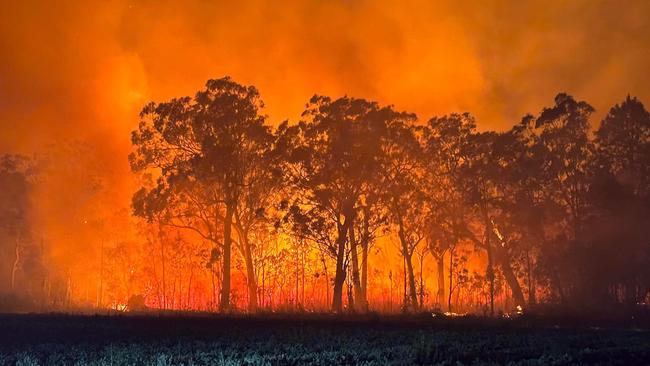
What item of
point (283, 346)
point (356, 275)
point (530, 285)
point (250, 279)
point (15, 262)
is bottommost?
point (283, 346)

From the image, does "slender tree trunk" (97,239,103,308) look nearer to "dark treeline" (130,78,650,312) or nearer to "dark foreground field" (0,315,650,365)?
"dark treeline" (130,78,650,312)

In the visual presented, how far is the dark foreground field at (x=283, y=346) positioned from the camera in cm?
1923

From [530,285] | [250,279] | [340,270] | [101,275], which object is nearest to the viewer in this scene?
[340,270]

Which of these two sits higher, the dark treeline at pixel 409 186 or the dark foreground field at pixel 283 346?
the dark treeline at pixel 409 186

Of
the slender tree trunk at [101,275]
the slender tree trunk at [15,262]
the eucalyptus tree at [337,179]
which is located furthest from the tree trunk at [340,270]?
the slender tree trunk at [15,262]

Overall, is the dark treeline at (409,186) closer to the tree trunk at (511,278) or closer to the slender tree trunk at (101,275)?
the tree trunk at (511,278)

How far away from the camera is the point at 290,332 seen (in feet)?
90.3

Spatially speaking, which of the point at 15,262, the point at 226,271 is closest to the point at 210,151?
the point at 226,271

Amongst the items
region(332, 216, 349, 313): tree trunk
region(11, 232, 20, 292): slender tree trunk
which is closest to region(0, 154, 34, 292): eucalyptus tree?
region(11, 232, 20, 292): slender tree trunk

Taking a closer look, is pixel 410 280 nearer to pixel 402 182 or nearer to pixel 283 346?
pixel 402 182

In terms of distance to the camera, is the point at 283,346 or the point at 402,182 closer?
the point at 283,346

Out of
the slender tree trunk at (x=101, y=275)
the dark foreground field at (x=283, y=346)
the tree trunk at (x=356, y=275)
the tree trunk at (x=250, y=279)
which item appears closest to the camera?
the dark foreground field at (x=283, y=346)

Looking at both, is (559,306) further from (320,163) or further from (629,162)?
(320,163)

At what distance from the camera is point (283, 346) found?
22.4 meters
